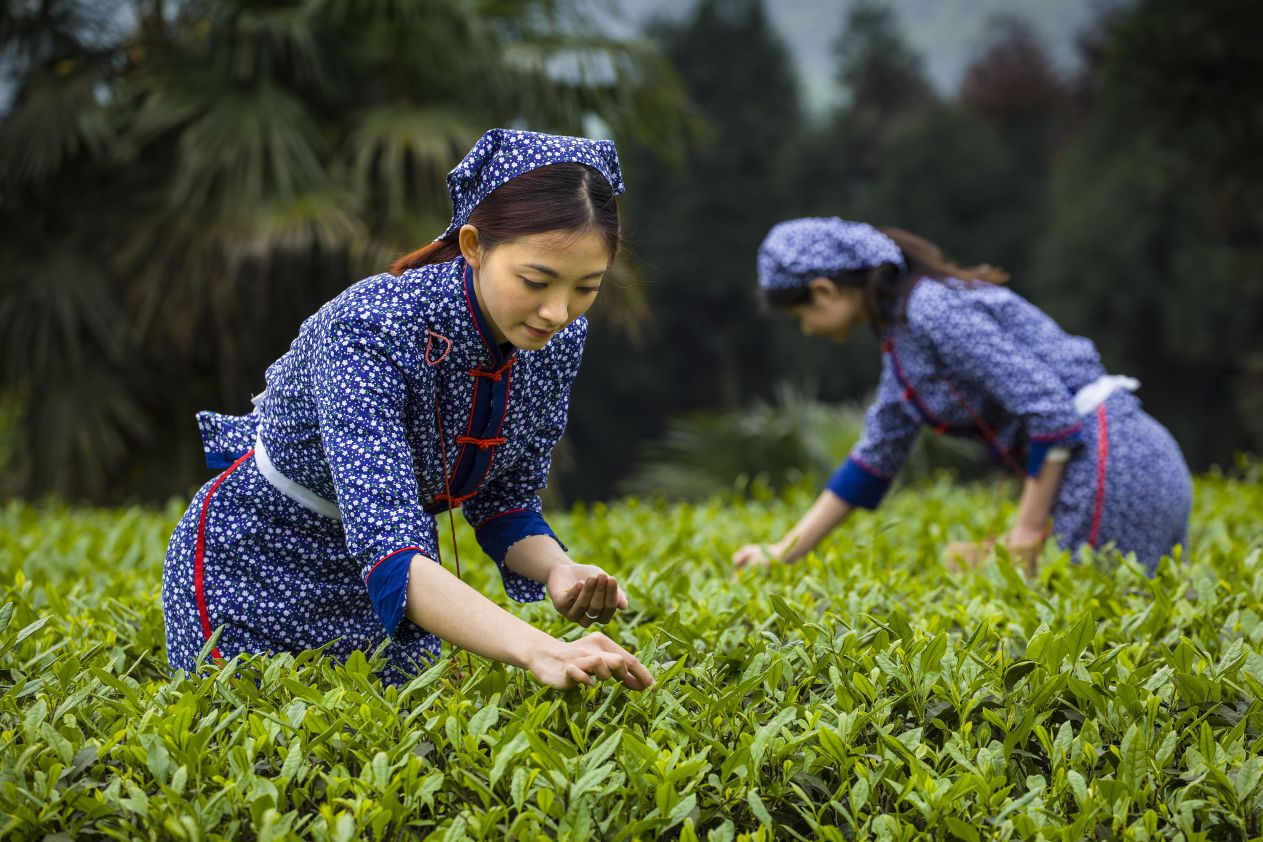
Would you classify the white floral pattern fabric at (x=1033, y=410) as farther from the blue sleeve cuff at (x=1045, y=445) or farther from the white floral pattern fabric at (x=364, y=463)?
the white floral pattern fabric at (x=364, y=463)

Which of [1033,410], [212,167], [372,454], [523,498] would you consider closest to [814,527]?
[1033,410]

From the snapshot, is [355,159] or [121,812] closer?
[121,812]

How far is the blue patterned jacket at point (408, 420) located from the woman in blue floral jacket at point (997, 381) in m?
1.07

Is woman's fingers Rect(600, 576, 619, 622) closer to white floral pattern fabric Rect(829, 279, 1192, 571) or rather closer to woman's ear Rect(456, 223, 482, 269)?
woman's ear Rect(456, 223, 482, 269)

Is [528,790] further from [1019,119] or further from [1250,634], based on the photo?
[1019,119]

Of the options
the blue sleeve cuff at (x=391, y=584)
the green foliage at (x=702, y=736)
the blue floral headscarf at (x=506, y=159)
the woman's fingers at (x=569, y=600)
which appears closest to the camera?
the green foliage at (x=702, y=736)

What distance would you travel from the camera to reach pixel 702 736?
1802mm

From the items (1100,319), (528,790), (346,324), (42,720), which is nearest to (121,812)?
(42,720)

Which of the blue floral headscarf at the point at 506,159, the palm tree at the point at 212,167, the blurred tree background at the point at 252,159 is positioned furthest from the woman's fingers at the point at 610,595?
the palm tree at the point at 212,167

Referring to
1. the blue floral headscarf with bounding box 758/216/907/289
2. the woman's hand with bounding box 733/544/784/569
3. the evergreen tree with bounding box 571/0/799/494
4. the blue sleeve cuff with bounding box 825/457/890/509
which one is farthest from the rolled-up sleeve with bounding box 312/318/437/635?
the evergreen tree with bounding box 571/0/799/494

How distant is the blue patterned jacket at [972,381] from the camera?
3.25 meters

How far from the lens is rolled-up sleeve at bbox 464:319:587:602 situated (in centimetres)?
229

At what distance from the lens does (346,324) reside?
6.57 ft

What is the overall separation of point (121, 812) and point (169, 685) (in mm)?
317
